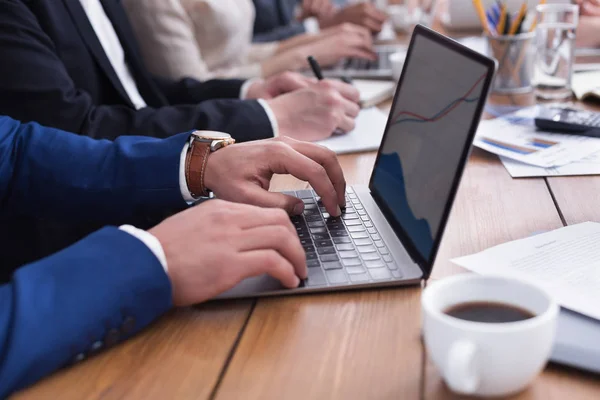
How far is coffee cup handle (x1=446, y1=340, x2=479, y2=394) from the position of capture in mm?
499

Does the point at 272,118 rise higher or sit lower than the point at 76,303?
lower

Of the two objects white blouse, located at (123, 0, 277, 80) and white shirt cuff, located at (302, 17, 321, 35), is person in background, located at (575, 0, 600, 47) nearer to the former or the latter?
white blouse, located at (123, 0, 277, 80)

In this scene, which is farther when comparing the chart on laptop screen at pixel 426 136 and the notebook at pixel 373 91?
the notebook at pixel 373 91

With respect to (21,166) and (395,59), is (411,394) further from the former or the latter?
(395,59)

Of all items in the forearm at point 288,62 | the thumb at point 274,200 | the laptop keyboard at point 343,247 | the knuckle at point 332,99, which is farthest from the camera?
the forearm at point 288,62

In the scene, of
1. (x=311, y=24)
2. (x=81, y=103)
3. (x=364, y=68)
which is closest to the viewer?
(x=81, y=103)

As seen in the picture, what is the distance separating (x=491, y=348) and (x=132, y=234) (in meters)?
0.37

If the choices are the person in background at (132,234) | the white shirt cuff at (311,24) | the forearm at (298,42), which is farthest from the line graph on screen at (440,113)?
the white shirt cuff at (311,24)

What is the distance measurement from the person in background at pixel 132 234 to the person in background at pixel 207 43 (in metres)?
0.87

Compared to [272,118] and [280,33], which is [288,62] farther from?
[280,33]

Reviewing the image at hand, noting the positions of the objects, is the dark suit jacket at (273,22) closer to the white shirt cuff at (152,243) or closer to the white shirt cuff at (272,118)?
the white shirt cuff at (272,118)

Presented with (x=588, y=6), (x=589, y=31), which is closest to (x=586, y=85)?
(x=589, y=31)

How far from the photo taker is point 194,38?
2041 millimetres

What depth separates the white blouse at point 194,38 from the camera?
6.10 feet
